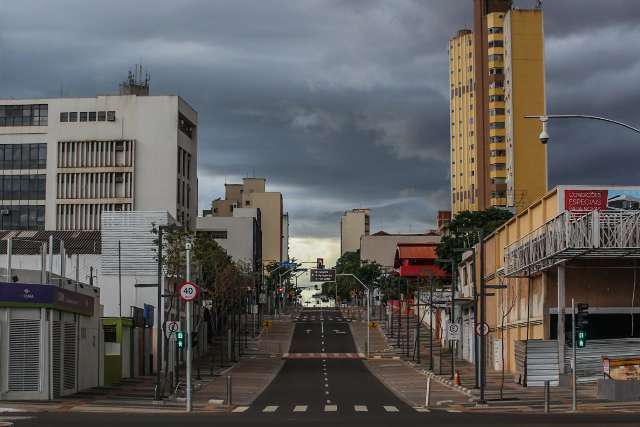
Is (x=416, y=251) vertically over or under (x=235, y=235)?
under

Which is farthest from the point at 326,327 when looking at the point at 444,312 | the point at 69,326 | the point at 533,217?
the point at 69,326

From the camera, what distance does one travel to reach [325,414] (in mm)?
40250

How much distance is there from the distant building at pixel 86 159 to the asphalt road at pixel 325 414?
54826 millimetres

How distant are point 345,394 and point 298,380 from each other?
14649 millimetres

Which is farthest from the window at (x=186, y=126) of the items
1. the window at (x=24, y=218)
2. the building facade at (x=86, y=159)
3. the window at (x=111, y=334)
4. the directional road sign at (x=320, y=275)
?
the window at (x=111, y=334)

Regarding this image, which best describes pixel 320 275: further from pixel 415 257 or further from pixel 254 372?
pixel 254 372

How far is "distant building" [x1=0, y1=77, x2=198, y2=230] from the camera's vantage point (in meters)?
132

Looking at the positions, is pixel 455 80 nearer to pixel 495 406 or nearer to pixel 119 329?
pixel 119 329

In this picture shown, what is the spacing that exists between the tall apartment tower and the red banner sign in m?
90.6

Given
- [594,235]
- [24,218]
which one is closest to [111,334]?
[594,235]

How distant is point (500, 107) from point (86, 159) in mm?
67267

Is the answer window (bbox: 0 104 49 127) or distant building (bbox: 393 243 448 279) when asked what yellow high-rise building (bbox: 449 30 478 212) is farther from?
window (bbox: 0 104 49 127)

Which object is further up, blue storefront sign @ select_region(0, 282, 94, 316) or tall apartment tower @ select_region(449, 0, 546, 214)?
tall apartment tower @ select_region(449, 0, 546, 214)

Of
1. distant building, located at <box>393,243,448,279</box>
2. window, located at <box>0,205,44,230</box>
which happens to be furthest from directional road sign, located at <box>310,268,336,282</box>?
window, located at <box>0,205,44,230</box>
